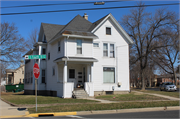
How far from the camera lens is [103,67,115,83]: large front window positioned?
22828 millimetres

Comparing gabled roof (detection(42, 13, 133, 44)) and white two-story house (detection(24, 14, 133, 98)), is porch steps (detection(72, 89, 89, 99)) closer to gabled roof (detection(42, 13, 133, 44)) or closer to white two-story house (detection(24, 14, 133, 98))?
white two-story house (detection(24, 14, 133, 98))

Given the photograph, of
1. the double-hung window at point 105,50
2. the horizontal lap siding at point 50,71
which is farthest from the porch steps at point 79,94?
the double-hung window at point 105,50

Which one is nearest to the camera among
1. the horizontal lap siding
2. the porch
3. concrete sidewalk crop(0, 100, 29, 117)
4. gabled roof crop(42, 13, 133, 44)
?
concrete sidewalk crop(0, 100, 29, 117)

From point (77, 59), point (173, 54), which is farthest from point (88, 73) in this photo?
point (173, 54)

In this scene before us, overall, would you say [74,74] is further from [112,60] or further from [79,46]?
[112,60]

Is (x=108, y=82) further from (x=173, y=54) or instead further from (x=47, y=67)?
(x=173, y=54)

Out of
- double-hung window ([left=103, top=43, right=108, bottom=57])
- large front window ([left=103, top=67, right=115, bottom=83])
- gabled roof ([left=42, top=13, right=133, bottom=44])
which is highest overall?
gabled roof ([left=42, top=13, right=133, bottom=44])

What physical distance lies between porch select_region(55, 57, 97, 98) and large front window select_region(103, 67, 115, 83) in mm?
2210

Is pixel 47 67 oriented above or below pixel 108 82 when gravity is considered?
above

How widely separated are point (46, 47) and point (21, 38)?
3.60m

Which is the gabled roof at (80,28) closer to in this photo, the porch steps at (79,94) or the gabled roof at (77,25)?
the gabled roof at (77,25)

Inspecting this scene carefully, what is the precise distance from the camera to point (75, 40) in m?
21.0

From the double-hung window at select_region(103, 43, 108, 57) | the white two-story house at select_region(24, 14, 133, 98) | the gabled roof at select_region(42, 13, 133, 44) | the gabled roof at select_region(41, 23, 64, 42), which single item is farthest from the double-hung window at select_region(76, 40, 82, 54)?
the gabled roof at select_region(41, 23, 64, 42)

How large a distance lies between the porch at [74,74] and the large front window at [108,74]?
2.21 meters
